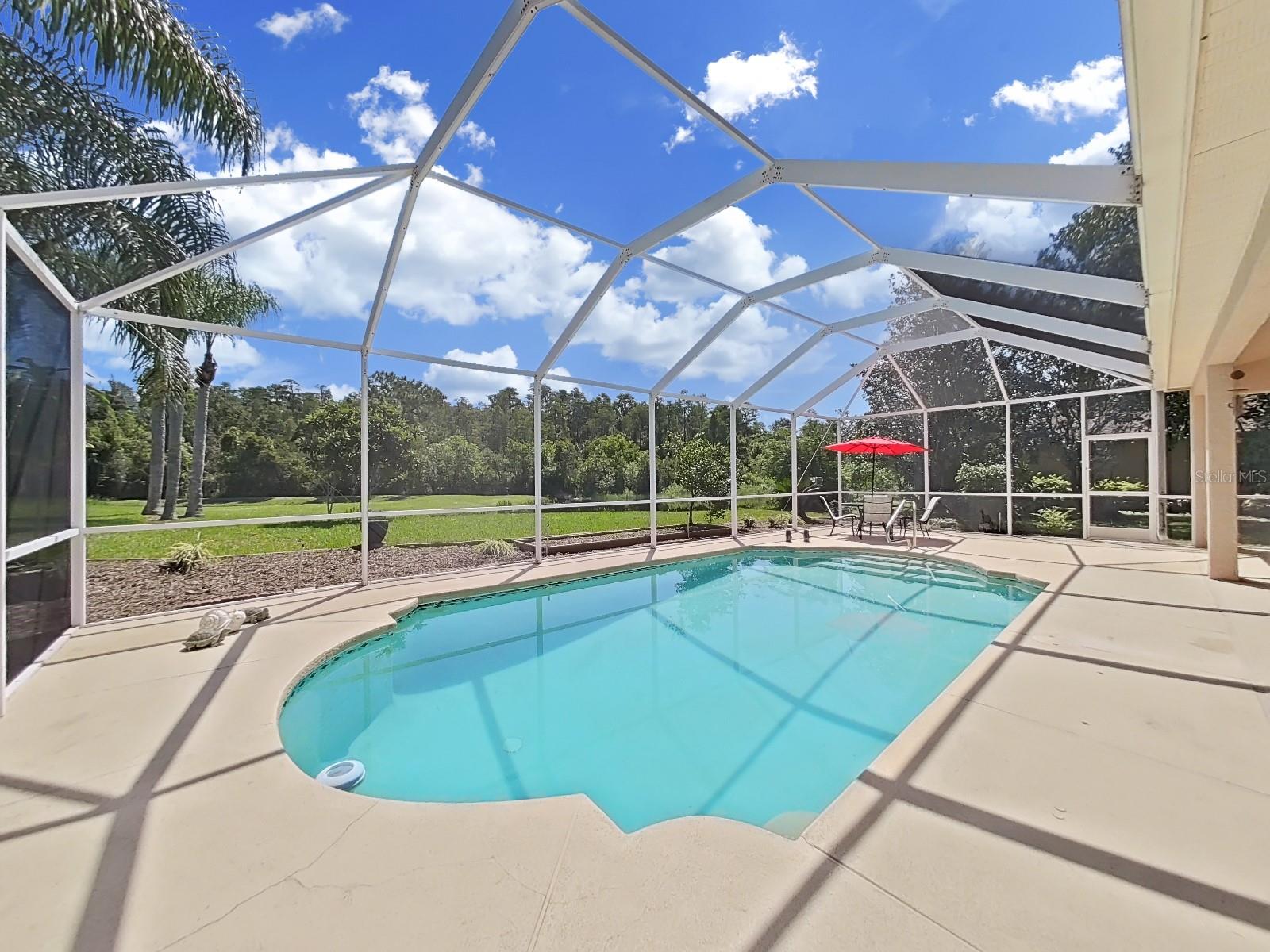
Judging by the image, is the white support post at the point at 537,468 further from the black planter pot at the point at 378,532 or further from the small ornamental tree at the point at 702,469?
the small ornamental tree at the point at 702,469

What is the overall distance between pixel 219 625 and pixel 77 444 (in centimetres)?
209

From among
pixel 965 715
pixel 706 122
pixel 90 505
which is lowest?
pixel 965 715

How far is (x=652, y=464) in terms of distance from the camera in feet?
32.1

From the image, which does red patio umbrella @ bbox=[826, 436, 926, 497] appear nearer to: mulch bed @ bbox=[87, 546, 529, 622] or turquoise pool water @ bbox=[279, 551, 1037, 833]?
turquoise pool water @ bbox=[279, 551, 1037, 833]

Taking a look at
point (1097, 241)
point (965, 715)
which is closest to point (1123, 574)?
point (1097, 241)

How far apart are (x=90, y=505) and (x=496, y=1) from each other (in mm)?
5909

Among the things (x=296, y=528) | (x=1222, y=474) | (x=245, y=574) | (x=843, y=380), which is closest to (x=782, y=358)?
(x=843, y=380)

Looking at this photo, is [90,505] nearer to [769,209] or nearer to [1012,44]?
[769,209]

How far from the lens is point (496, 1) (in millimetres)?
3697

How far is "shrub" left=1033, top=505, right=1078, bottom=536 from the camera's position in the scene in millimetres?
10555

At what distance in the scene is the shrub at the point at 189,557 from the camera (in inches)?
256

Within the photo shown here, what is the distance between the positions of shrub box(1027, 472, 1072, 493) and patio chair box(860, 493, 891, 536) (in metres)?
A: 3.14

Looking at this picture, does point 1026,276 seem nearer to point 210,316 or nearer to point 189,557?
point 210,316

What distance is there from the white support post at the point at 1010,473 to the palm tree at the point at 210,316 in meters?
13.4
